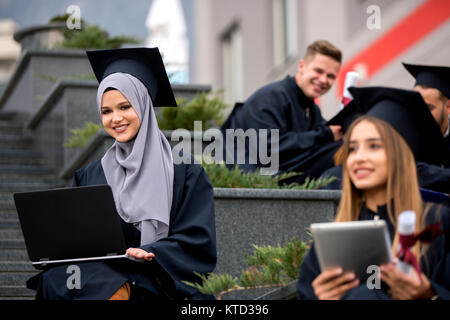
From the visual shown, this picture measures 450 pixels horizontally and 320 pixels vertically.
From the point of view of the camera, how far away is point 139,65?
19.9ft

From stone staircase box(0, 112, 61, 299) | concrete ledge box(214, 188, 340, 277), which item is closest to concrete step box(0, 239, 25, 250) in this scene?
stone staircase box(0, 112, 61, 299)

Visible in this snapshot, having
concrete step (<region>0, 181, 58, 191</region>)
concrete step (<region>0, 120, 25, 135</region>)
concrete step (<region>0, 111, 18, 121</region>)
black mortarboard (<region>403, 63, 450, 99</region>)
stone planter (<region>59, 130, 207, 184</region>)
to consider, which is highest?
black mortarboard (<region>403, 63, 450, 99</region>)

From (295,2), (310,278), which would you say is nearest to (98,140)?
(310,278)

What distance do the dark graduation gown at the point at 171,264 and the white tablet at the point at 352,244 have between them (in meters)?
1.37

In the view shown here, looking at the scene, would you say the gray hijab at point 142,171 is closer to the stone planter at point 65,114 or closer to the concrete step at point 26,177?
the stone planter at point 65,114

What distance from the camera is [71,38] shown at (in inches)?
476

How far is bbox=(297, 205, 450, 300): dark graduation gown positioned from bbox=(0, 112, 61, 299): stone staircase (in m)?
2.76

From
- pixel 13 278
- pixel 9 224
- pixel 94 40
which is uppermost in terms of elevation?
pixel 94 40

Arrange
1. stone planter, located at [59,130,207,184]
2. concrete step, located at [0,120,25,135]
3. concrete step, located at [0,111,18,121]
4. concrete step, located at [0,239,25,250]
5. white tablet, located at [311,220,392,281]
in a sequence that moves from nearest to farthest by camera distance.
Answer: white tablet, located at [311,220,392,281], concrete step, located at [0,239,25,250], stone planter, located at [59,130,207,184], concrete step, located at [0,120,25,135], concrete step, located at [0,111,18,121]

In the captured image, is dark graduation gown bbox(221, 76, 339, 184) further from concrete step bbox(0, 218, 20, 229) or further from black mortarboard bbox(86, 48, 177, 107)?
black mortarboard bbox(86, 48, 177, 107)

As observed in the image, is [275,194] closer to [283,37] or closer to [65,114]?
[65,114]

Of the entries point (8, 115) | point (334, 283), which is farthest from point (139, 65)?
point (8, 115)

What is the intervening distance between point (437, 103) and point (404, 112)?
76.4 inches

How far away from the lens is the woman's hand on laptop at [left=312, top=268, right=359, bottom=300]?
4.30 metres
